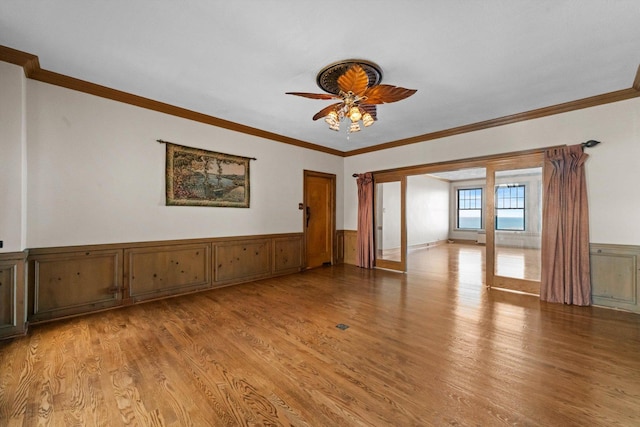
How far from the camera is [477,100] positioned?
3.61 m

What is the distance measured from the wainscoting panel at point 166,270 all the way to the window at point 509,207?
4.93 metres

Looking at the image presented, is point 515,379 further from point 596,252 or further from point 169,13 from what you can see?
point 169,13

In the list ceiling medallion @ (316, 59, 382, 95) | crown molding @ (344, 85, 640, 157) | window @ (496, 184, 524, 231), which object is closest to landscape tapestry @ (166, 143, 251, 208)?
ceiling medallion @ (316, 59, 382, 95)

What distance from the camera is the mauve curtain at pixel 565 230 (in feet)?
11.7

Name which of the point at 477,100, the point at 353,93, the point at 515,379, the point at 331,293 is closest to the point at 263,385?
the point at 515,379

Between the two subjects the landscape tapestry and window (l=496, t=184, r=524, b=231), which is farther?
window (l=496, t=184, r=524, b=231)

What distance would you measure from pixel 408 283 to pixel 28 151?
217 inches

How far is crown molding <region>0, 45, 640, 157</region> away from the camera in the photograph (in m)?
2.75

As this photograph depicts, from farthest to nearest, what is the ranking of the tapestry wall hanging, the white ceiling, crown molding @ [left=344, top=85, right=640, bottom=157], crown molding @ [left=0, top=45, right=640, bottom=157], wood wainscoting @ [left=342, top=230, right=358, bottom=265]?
wood wainscoting @ [left=342, top=230, right=358, bottom=265]
the tapestry wall hanging
crown molding @ [left=344, top=85, right=640, bottom=157]
crown molding @ [left=0, top=45, right=640, bottom=157]
the white ceiling

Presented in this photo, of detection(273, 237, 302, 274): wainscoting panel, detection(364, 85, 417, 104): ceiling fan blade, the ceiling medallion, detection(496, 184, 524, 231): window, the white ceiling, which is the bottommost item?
detection(273, 237, 302, 274): wainscoting panel

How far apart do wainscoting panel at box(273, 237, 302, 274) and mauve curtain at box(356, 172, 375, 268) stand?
57.1 inches

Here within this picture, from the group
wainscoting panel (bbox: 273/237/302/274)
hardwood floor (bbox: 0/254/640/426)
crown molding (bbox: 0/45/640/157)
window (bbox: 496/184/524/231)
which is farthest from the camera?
wainscoting panel (bbox: 273/237/302/274)

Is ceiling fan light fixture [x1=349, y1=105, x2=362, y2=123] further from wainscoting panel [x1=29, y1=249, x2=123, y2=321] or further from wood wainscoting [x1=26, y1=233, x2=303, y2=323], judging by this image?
wainscoting panel [x1=29, y1=249, x2=123, y2=321]

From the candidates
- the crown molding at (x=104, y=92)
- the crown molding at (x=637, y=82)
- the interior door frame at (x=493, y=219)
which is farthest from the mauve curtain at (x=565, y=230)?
the crown molding at (x=104, y=92)
